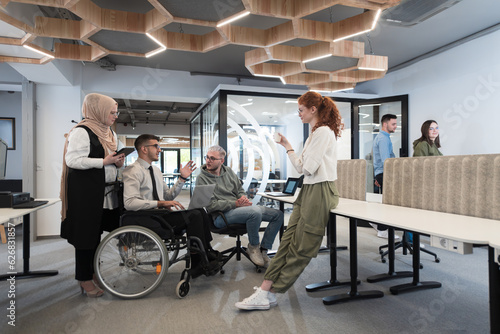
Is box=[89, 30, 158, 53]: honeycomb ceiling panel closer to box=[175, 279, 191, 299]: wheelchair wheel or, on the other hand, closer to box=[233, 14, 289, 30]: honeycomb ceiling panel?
box=[233, 14, 289, 30]: honeycomb ceiling panel

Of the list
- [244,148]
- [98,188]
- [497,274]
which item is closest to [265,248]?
[98,188]

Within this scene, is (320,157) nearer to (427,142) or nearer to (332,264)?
(332,264)

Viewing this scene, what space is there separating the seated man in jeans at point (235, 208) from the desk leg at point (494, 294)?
1.86 m

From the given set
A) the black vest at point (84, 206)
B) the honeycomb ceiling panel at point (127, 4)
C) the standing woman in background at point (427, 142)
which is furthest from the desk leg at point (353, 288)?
the honeycomb ceiling panel at point (127, 4)

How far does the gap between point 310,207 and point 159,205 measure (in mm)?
1182

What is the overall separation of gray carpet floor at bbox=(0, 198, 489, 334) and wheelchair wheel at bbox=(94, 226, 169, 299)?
13 cm

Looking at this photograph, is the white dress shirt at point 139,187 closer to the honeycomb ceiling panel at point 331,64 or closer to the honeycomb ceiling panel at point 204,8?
the honeycomb ceiling panel at point 204,8

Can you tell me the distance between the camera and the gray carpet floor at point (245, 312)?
6.52 feet

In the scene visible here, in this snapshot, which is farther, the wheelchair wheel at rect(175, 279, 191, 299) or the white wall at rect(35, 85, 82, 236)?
the white wall at rect(35, 85, 82, 236)

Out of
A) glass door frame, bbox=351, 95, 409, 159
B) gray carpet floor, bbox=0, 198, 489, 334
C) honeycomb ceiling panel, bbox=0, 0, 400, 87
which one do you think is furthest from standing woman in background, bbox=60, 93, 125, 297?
glass door frame, bbox=351, 95, 409, 159

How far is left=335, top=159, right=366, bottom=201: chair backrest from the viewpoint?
308 centimetres

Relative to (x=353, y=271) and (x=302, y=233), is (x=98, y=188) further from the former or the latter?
(x=353, y=271)

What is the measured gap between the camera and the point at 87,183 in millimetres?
2324

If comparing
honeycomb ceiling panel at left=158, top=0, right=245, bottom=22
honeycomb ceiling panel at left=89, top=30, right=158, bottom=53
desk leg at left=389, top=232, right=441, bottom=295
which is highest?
honeycomb ceiling panel at left=89, top=30, right=158, bottom=53
